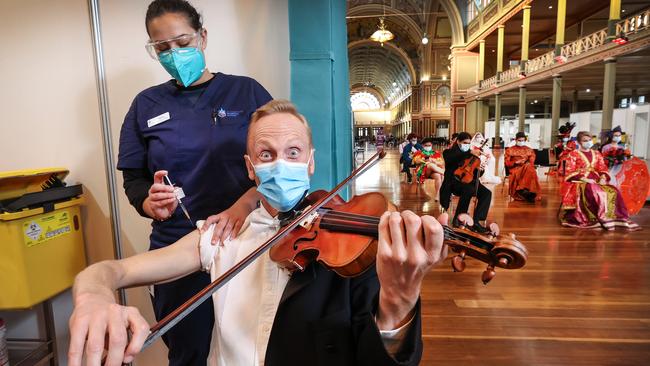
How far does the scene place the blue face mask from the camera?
4.08ft

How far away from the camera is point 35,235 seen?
5.19 feet

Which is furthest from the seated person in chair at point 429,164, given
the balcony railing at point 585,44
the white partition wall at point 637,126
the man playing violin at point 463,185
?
the balcony railing at point 585,44

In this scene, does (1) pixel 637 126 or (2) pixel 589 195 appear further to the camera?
(1) pixel 637 126

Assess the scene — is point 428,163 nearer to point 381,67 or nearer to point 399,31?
point 399,31

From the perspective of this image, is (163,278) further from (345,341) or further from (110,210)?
(110,210)

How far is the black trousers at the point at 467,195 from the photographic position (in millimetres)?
4934

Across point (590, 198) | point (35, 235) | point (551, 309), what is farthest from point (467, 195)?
point (35, 235)

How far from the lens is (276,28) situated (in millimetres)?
1994

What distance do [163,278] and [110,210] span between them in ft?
3.77

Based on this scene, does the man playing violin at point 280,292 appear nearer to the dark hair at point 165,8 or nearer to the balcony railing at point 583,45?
the dark hair at point 165,8

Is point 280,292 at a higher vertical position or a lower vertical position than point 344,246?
lower

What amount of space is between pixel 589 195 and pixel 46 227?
6333 millimetres

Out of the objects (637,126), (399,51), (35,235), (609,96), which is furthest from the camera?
(399,51)

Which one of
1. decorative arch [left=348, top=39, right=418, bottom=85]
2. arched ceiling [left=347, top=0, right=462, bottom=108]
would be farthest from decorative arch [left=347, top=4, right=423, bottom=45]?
decorative arch [left=348, top=39, right=418, bottom=85]
